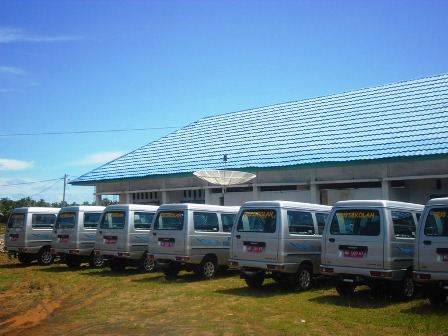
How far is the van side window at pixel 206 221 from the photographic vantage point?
15.2 meters

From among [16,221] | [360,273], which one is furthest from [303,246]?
[16,221]

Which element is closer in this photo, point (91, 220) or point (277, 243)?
point (277, 243)

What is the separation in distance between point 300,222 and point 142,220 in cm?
611

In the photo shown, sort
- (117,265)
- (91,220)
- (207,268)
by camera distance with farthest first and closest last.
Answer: (91,220) → (117,265) → (207,268)

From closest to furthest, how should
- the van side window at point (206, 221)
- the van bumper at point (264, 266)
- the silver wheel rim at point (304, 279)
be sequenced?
the van bumper at point (264, 266), the silver wheel rim at point (304, 279), the van side window at point (206, 221)

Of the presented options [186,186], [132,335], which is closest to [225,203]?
[186,186]

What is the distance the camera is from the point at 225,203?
900 inches

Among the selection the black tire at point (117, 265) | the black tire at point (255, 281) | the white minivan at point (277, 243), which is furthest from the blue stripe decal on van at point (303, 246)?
the black tire at point (117, 265)

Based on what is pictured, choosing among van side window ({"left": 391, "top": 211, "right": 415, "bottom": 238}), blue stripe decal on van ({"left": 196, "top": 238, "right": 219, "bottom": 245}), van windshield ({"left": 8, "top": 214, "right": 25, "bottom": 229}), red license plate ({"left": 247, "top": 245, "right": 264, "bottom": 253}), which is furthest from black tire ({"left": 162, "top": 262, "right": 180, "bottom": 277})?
van windshield ({"left": 8, "top": 214, "right": 25, "bottom": 229})

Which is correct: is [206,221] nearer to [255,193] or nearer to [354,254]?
[354,254]

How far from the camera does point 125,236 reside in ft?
55.3

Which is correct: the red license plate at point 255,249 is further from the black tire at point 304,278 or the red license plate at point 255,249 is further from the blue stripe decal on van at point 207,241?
the blue stripe decal on van at point 207,241

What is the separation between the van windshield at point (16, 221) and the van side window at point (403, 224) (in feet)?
46.8

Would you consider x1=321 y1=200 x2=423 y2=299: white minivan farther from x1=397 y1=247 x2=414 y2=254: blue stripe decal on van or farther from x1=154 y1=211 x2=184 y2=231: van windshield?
x1=154 y1=211 x2=184 y2=231: van windshield
